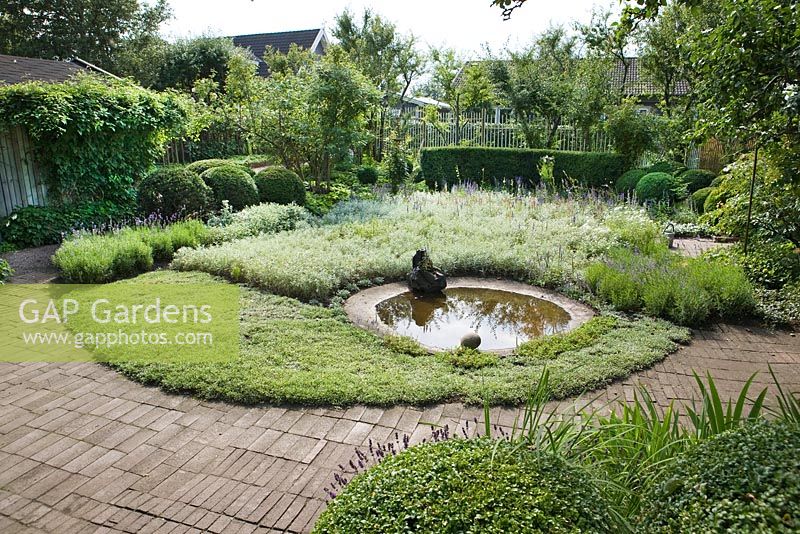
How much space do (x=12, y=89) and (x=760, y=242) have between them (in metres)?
11.4

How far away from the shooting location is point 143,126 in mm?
11148

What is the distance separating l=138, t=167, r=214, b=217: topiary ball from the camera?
10.2 m

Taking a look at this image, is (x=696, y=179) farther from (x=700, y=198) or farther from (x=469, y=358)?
(x=469, y=358)

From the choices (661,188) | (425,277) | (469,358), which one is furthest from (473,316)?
(661,188)

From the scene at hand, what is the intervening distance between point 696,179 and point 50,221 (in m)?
12.9

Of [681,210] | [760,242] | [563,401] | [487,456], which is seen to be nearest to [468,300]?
[563,401]

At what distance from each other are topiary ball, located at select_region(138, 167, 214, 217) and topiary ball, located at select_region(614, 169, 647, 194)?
31.0 feet

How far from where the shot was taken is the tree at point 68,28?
25281 millimetres

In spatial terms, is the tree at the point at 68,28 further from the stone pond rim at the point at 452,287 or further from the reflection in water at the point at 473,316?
the reflection in water at the point at 473,316

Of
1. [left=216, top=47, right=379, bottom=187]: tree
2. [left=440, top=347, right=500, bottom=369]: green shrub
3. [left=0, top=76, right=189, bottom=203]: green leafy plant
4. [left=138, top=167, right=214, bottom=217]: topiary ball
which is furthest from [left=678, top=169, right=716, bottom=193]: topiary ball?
[left=0, top=76, right=189, bottom=203]: green leafy plant

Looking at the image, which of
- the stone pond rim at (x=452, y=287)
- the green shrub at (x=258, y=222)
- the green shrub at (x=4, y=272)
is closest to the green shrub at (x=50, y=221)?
the green shrub at (x=4, y=272)

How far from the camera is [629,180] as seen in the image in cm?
1344

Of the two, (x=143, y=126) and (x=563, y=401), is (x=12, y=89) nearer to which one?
(x=143, y=126)

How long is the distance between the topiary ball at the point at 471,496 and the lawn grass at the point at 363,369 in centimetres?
205
